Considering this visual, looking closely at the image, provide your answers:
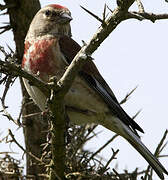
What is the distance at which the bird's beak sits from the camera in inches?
222

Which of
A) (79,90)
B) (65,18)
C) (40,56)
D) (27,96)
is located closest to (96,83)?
(79,90)

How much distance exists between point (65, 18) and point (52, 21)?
0.17m

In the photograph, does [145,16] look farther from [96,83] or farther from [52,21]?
[52,21]

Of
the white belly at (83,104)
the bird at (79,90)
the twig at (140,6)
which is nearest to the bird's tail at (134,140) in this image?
the bird at (79,90)

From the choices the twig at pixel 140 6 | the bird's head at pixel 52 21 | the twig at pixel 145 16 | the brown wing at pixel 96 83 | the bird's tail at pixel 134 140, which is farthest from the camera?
the bird's head at pixel 52 21

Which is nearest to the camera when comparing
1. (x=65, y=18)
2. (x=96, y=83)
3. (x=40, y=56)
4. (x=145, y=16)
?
(x=145, y=16)

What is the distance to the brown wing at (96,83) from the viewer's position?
511cm

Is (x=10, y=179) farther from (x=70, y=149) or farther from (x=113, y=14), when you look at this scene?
(x=113, y=14)

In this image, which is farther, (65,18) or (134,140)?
(65,18)

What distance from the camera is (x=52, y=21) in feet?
18.8

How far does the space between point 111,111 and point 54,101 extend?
1.78m

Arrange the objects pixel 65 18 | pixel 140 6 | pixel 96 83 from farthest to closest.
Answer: pixel 65 18 → pixel 96 83 → pixel 140 6

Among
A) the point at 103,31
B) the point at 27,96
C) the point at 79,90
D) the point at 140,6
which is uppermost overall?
the point at 27,96

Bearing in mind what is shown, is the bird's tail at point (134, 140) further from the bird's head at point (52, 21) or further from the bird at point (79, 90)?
the bird's head at point (52, 21)
